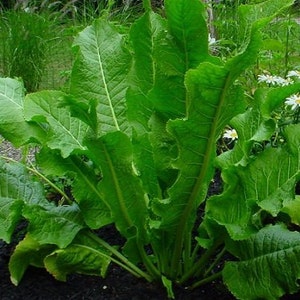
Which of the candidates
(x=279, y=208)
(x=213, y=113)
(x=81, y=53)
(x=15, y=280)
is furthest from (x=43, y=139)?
(x=279, y=208)

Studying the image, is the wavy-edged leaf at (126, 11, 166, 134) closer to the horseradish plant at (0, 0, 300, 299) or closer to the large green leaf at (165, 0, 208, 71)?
the horseradish plant at (0, 0, 300, 299)

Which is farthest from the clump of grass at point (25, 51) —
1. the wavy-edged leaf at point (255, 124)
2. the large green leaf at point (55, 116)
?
the wavy-edged leaf at point (255, 124)

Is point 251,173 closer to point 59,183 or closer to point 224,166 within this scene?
point 224,166

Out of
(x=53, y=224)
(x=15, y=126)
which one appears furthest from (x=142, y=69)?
(x=53, y=224)

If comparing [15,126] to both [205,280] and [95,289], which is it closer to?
[95,289]

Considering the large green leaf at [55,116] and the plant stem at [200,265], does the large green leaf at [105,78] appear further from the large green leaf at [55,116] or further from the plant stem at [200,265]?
the plant stem at [200,265]

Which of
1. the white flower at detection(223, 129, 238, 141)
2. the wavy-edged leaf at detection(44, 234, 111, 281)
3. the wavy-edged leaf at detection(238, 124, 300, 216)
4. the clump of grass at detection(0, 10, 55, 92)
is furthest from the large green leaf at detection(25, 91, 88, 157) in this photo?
the clump of grass at detection(0, 10, 55, 92)
